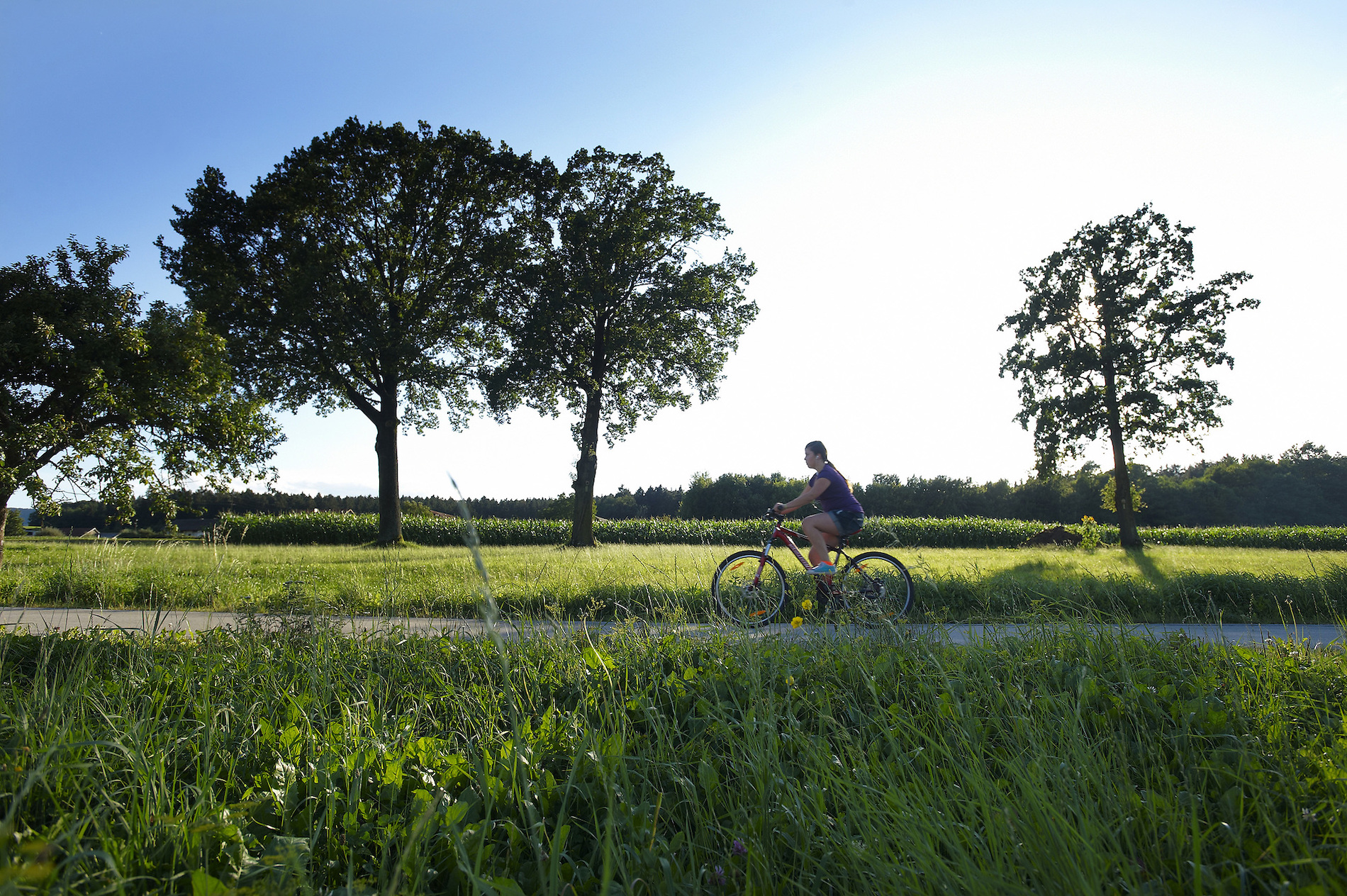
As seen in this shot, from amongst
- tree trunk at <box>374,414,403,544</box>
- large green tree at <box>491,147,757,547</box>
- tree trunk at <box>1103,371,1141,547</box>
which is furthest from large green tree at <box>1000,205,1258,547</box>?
tree trunk at <box>374,414,403,544</box>

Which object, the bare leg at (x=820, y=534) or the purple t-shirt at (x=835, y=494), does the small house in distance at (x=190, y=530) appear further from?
the purple t-shirt at (x=835, y=494)

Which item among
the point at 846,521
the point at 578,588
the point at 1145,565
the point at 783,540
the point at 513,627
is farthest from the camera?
the point at 1145,565

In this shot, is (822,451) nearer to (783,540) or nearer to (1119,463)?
(783,540)

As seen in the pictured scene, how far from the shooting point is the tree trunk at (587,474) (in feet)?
71.2

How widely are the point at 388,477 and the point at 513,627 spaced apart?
20.8 meters

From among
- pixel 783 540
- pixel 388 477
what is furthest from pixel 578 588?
pixel 388 477

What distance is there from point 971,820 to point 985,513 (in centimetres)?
4805

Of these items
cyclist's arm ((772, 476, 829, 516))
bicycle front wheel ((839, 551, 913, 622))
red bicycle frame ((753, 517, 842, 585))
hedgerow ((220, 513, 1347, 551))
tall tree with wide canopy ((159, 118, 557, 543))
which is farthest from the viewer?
hedgerow ((220, 513, 1347, 551))

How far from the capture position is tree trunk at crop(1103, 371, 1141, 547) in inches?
873

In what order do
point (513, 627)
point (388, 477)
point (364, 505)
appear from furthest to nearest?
point (364, 505), point (388, 477), point (513, 627)

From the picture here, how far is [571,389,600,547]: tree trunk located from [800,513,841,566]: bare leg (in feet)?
50.1

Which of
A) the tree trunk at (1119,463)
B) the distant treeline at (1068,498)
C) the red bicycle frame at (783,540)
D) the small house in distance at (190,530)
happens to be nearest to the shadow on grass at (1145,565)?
the tree trunk at (1119,463)

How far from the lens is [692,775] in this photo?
2.37 metres

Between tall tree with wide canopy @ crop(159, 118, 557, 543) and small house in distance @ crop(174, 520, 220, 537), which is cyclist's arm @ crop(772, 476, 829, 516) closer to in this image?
small house in distance @ crop(174, 520, 220, 537)
